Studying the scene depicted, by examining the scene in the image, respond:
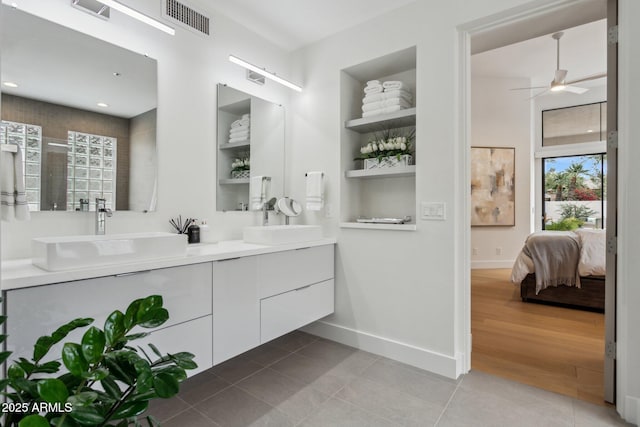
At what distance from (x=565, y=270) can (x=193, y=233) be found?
12.2 ft

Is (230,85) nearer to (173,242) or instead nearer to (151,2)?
(151,2)

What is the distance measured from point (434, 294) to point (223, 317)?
54.3 inches

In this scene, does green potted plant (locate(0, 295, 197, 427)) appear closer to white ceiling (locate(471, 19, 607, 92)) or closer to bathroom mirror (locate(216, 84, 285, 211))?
bathroom mirror (locate(216, 84, 285, 211))

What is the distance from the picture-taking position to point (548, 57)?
15.4ft

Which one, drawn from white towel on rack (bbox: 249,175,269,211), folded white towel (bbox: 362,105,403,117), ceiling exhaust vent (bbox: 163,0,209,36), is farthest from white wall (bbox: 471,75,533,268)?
ceiling exhaust vent (bbox: 163,0,209,36)

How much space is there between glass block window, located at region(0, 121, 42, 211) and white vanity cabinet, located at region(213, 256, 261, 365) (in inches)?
36.8

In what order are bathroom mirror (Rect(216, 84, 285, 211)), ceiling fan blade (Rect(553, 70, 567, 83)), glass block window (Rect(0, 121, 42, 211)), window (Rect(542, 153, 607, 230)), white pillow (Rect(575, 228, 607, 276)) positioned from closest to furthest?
glass block window (Rect(0, 121, 42, 211)), bathroom mirror (Rect(216, 84, 285, 211)), white pillow (Rect(575, 228, 607, 276)), ceiling fan blade (Rect(553, 70, 567, 83)), window (Rect(542, 153, 607, 230))

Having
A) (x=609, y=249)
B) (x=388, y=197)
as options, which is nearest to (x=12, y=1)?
(x=388, y=197)

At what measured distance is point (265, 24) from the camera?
2635 millimetres

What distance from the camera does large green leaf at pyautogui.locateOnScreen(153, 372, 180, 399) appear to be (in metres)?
0.75

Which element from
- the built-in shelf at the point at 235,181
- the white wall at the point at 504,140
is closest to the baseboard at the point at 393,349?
the built-in shelf at the point at 235,181

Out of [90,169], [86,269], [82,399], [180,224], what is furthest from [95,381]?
[180,224]

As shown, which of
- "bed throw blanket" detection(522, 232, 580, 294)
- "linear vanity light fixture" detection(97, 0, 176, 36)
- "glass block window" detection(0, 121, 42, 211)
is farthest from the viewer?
"bed throw blanket" detection(522, 232, 580, 294)

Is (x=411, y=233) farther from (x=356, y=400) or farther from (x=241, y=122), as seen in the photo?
(x=241, y=122)
